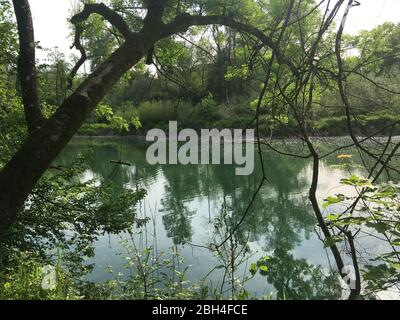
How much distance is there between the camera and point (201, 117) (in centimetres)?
452

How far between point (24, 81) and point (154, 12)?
969 millimetres

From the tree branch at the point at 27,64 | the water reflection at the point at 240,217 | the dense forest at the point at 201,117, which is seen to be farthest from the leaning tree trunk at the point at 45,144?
the water reflection at the point at 240,217

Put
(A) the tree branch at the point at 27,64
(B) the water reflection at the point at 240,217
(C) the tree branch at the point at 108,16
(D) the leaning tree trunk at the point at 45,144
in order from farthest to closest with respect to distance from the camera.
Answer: (B) the water reflection at the point at 240,217 → (C) the tree branch at the point at 108,16 → (A) the tree branch at the point at 27,64 → (D) the leaning tree trunk at the point at 45,144

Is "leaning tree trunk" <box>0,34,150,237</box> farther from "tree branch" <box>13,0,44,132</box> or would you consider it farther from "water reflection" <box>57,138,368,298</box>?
"water reflection" <box>57,138,368,298</box>

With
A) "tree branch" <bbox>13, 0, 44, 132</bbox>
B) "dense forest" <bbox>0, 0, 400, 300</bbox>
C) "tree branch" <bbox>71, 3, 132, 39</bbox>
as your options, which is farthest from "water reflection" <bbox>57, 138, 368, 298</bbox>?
"tree branch" <bbox>71, 3, 132, 39</bbox>

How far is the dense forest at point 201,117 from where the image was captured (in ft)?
4.31

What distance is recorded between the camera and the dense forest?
4.31ft

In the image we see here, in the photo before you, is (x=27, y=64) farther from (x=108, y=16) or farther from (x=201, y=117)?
(x=201, y=117)

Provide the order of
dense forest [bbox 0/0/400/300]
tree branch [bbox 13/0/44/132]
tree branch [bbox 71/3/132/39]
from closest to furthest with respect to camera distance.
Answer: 1. dense forest [bbox 0/0/400/300]
2. tree branch [bbox 13/0/44/132]
3. tree branch [bbox 71/3/132/39]

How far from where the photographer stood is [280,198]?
10.1 m

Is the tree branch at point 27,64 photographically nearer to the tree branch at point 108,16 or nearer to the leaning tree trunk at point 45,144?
the leaning tree trunk at point 45,144

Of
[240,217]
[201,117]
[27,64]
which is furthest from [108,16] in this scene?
[240,217]
